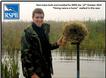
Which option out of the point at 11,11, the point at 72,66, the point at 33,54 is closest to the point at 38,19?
the point at 11,11

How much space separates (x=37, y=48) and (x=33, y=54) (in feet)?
0.34

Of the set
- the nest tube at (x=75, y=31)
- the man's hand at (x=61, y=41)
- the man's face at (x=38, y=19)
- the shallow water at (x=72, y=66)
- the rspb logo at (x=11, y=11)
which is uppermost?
the rspb logo at (x=11, y=11)

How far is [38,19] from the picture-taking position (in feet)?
18.8

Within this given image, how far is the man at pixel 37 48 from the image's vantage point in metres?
5.65

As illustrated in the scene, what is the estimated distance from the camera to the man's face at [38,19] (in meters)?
5.71

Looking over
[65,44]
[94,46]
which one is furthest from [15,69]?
[94,46]

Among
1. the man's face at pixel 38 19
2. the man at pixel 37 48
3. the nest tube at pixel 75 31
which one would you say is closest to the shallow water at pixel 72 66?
the man at pixel 37 48

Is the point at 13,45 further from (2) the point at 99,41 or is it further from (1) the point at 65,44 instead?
(2) the point at 99,41

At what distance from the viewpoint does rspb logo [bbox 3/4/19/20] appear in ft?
18.7

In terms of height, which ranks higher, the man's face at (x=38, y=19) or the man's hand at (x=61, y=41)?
the man's face at (x=38, y=19)

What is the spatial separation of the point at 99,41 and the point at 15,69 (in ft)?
4.33

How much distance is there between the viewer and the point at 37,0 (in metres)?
5.67

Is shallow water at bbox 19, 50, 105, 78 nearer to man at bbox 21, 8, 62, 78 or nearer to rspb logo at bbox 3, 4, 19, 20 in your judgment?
man at bbox 21, 8, 62, 78

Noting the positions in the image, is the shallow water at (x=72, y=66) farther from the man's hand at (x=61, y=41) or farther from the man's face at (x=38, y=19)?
the man's face at (x=38, y=19)
